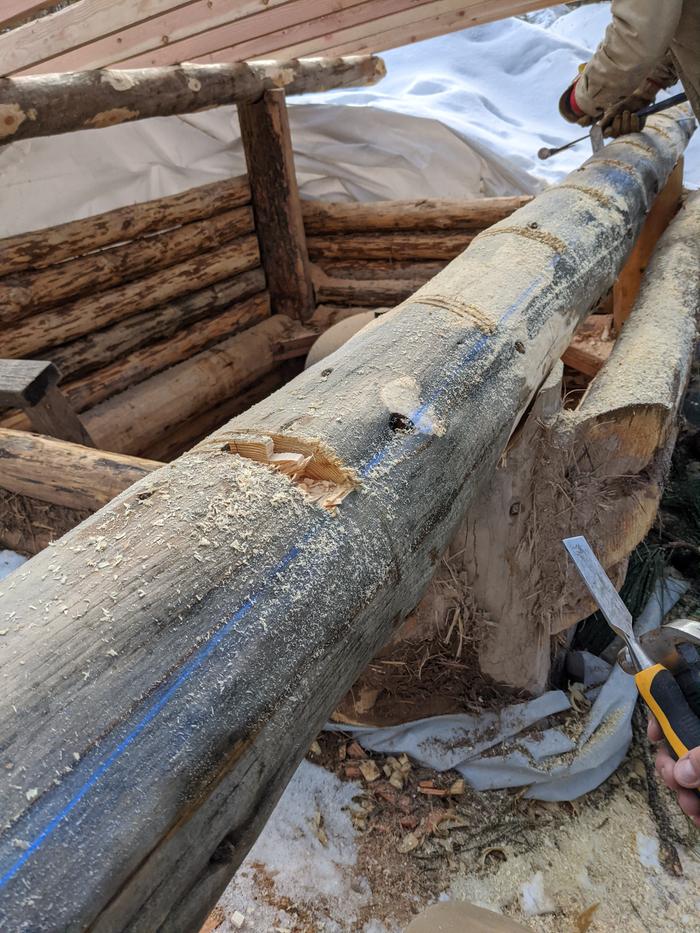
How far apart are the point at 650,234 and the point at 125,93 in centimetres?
277

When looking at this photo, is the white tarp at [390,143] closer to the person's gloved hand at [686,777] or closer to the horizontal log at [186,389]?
the horizontal log at [186,389]

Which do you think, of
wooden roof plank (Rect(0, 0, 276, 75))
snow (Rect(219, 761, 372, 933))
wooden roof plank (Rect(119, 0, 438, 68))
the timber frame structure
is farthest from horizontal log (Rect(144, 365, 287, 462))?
snow (Rect(219, 761, 372, 933))

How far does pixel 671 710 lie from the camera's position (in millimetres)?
1049

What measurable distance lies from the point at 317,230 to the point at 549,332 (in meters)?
3.65

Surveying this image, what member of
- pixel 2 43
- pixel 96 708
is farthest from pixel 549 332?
pixel 2 43

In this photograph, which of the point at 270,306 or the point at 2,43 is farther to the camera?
the point at 270,306

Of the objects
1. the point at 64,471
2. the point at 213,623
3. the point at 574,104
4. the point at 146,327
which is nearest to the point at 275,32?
the point at 574,104

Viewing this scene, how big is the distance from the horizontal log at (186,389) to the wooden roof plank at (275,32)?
1730mm

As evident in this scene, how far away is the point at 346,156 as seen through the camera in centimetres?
483

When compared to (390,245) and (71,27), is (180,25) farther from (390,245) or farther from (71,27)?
(390,245)

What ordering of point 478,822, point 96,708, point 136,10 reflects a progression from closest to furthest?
1. point 96,708
2. point 478,822
3. point 136,10

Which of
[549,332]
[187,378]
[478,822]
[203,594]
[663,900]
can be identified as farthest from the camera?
[187,378]

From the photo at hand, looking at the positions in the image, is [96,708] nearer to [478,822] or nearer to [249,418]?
[249,418]

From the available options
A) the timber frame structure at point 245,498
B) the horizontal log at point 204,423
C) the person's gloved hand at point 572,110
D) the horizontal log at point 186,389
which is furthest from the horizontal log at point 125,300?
the person's gloved hand at point 572,110
